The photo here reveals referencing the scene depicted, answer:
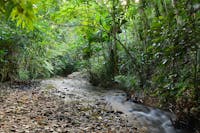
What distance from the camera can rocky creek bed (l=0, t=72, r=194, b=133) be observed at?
4.57 meters

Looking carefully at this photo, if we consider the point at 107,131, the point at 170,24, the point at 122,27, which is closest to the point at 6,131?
the point at 107,131

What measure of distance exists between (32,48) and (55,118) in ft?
18.6

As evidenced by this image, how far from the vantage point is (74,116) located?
5414 mm

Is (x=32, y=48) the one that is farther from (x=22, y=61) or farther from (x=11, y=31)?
(x=11, y=31)

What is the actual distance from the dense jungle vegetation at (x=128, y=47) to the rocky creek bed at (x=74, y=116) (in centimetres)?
54

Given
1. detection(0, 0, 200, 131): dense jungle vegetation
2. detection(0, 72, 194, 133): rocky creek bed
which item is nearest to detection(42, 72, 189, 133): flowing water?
detection(0, 72, 194, 133): rocky creek bed

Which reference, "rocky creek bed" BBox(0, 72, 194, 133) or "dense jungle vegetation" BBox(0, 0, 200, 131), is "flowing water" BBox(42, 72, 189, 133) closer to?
"rocky creek bed" BBox(0, 72, 194, 133)

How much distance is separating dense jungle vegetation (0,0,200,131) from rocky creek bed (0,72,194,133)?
54 centimetres

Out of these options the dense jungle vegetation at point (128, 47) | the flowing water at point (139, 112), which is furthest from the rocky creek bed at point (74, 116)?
the dense jungle vegetation at point (128, 47)

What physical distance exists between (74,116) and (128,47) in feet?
15.5

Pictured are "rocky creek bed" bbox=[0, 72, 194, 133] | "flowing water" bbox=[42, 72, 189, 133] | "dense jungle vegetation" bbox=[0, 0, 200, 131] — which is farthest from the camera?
"flowing water" bbox=[42, 72, 189, 133]

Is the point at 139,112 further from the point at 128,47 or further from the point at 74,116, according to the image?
the point at 128,47

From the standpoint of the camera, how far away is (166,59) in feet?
13.8

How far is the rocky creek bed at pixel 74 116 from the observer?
4.57 metres
